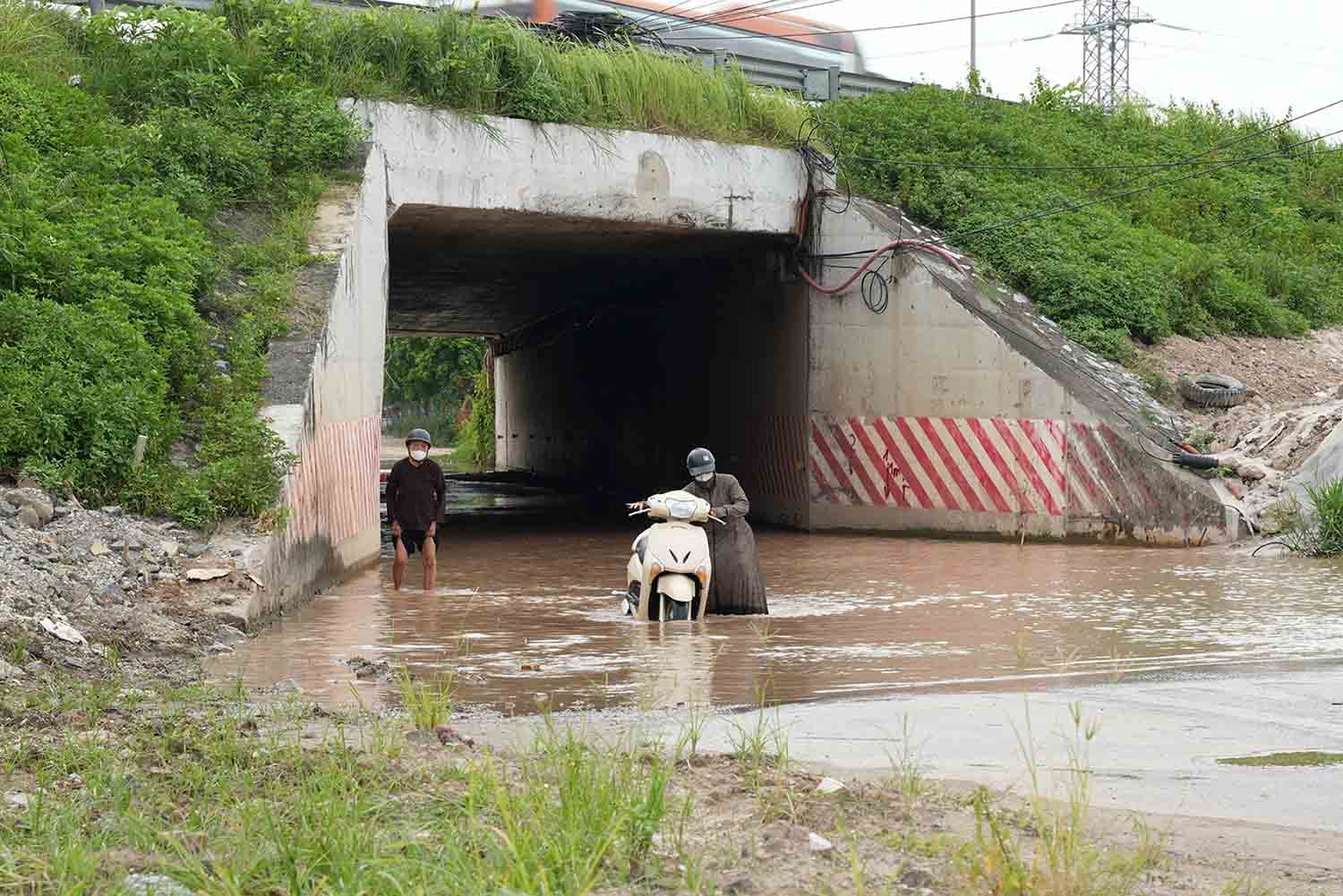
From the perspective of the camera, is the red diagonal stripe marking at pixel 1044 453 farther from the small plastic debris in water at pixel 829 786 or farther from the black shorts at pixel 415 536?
the small plastic debris in water at pixel 829 786

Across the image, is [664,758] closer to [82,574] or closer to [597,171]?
[82,574]

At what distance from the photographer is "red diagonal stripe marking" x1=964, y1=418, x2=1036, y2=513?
19.3 meters

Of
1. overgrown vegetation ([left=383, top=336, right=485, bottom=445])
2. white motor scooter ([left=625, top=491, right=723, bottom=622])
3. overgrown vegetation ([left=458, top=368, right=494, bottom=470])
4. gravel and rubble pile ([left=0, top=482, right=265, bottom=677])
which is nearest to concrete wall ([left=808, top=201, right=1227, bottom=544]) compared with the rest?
white motor scooter ([left=625, top=491, right=723, bottom=622])

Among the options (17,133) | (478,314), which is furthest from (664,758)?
(478,314)

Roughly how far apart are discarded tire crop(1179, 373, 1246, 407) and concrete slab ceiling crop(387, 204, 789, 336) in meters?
5.93

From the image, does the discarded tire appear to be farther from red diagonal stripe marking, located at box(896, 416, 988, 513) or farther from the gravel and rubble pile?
the gravel and rubble pile

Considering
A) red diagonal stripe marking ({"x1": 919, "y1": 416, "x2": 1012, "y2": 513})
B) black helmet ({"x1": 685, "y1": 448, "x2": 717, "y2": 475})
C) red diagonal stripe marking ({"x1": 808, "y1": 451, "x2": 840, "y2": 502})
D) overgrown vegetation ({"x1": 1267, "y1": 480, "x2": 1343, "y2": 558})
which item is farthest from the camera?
red diagonal stripe marking ({"x1": 808, "y1": 451, "x2": 840, "y2": 502})

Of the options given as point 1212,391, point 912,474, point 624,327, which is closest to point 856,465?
point 912,474

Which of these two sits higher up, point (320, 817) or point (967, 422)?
point (967, 422)

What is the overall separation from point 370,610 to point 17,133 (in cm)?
695

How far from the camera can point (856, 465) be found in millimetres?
21219

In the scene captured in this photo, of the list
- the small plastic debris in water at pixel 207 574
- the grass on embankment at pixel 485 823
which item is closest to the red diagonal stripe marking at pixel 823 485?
the small plastic debris in water at pixel 207 574

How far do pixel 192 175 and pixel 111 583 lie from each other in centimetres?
765

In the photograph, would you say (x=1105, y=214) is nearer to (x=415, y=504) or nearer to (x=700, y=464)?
(x=415, y=504)
